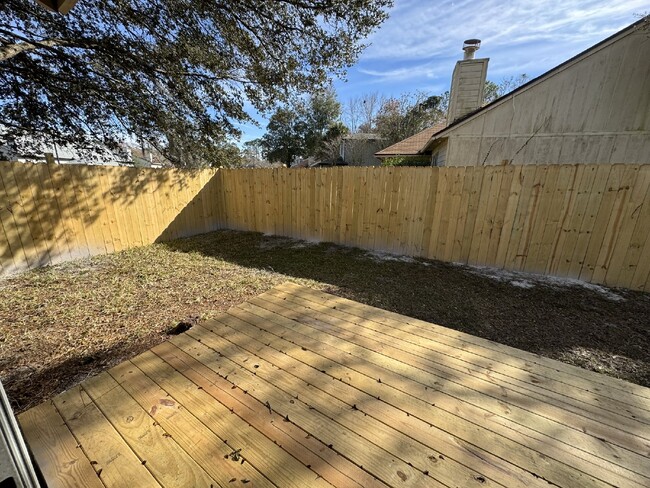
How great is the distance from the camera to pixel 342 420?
1312 mm

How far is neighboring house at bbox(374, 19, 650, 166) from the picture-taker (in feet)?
16.0

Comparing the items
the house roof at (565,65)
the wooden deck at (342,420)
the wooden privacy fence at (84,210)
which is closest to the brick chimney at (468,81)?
the house roof at (565,65)

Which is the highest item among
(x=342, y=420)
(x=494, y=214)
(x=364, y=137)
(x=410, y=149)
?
(x=364, y=137)

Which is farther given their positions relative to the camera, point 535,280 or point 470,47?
point 470,47

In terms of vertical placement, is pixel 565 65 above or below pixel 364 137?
above

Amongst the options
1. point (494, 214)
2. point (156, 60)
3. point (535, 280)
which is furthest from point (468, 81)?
point (156, 60)

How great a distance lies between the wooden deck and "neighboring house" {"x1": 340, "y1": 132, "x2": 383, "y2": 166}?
19502mm

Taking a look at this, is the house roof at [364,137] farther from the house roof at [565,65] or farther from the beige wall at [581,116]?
the beige wall at [581,116]

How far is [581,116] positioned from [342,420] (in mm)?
7200

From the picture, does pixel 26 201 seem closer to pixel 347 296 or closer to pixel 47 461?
pixel 47 461

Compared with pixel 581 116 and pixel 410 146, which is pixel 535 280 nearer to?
pixel 581 116

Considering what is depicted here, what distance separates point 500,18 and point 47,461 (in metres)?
7.66

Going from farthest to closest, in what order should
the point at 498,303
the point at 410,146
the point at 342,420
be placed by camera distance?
the point at 410,146 < the point at 498,303 < the point at 342,420

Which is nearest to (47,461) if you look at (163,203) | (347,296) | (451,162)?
(347,296)
